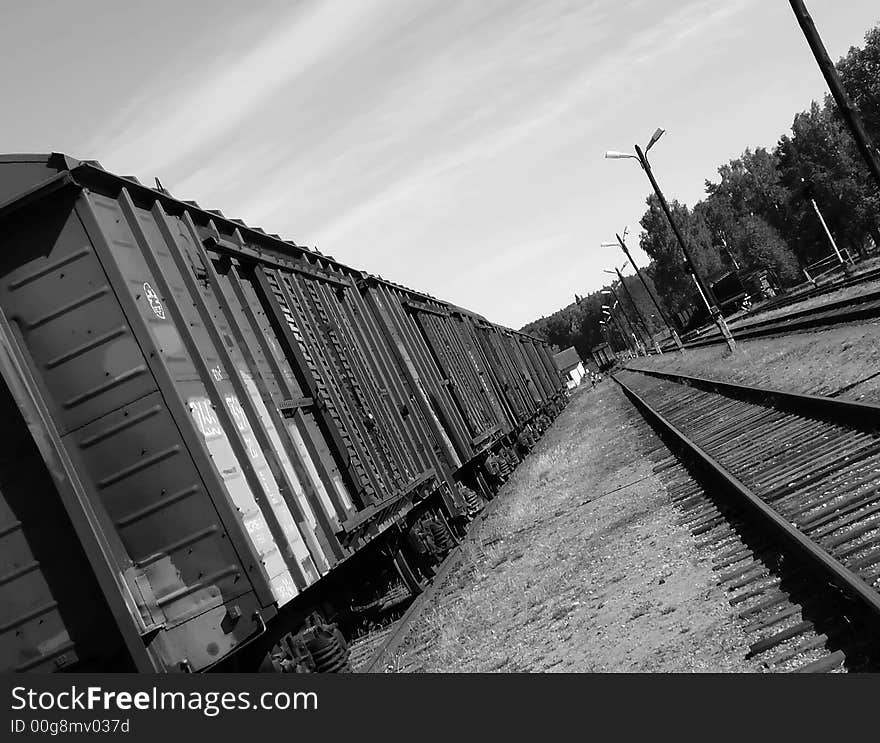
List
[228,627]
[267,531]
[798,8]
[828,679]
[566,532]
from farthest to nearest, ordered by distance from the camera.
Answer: [798,8]
[566,532]
[267,531]
[228,627]
[828,679]

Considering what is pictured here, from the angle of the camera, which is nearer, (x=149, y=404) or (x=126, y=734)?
(x=126, y=734)

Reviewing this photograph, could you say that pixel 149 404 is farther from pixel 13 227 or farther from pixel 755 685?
pixel 755 685

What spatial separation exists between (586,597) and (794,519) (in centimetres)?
193

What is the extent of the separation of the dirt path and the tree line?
40.5 meters

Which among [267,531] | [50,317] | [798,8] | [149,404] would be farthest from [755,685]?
[798,8]

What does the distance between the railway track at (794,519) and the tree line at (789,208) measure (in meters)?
40.9

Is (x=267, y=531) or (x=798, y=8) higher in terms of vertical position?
(x=798, y=8)

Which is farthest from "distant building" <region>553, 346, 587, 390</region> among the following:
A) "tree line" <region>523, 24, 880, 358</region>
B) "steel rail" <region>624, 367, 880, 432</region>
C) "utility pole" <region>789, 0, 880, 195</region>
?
"steel rail" <region>624, 367, 880, 432</region>

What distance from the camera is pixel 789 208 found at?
90.5 metres

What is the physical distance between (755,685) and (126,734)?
3.63 metres

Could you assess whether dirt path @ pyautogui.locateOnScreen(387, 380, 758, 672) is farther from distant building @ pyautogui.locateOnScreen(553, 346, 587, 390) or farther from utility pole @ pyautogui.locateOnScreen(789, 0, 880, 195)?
distant building @ pyautogui.locateOnScreen(553, 346, 587, 390)

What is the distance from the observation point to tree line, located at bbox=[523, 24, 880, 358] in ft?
223

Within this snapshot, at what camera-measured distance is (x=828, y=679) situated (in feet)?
14.7

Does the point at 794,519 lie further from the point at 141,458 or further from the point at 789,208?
the point at 789,208
